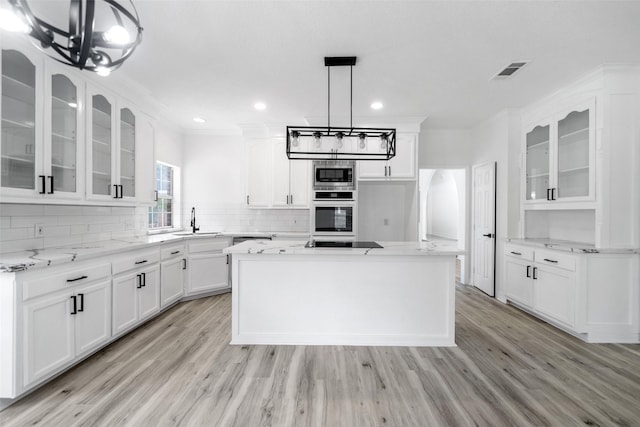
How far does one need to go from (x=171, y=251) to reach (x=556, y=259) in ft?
14.6

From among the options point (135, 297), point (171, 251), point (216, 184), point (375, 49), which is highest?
point (375, 49)

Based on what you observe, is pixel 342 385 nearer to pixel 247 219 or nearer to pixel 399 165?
pixel 399 165

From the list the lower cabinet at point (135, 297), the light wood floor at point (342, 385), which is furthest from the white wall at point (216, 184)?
the light wood floor at point (342, 385)

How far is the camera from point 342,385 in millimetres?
2219

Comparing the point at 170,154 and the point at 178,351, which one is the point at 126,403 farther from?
the point at 170,154

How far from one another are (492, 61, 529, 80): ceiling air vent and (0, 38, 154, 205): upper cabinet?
402 cm

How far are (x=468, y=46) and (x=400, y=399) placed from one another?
9.43 feet

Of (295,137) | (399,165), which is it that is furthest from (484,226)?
(295,137)

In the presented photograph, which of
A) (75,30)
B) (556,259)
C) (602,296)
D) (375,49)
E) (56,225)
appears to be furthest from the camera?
(556,259)

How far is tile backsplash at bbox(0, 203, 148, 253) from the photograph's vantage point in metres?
2.38

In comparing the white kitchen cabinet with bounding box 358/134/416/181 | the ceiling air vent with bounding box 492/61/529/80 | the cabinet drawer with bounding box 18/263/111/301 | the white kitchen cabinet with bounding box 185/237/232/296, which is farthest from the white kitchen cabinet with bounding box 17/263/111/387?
the ceiling air vent with bounding box 492/61/529/80

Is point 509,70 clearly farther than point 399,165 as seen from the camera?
No

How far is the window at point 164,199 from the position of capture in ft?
15.6

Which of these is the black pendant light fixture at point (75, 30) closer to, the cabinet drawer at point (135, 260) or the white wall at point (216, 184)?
the cabinet drawer at point (135, 260)
